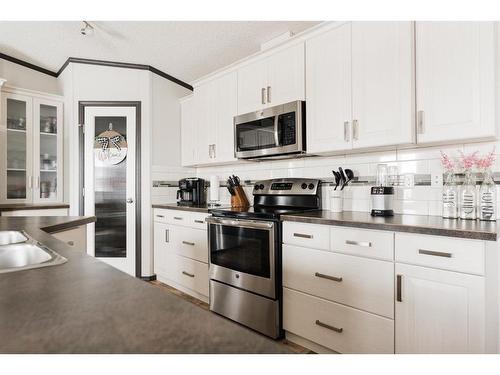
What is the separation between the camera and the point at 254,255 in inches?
85.0

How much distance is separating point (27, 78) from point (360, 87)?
3.83 m

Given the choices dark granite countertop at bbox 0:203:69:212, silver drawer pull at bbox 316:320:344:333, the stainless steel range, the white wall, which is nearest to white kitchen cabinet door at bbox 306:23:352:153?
the stainless steel range

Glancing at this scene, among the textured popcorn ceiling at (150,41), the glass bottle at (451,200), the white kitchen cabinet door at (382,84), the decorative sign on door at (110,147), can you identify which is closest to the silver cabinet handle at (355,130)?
the white kitchen cabinet door at (382,84)

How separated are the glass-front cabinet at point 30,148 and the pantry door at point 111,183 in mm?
494

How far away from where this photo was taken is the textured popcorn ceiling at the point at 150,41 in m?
2.65

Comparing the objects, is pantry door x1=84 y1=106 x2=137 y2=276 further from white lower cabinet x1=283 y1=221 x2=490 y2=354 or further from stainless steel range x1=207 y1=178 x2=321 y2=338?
white lower cabinet x1=283 y1=221 x2=490 y2=354

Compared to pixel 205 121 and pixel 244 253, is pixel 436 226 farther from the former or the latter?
pixel 205 121

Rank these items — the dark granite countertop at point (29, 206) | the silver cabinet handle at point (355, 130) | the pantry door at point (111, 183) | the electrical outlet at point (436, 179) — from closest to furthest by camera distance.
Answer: the electrical outlet at point (436, 179) → the silver cabinet handle at point (355, 130) → the dark granite countertop at point (29, 206) → the pantry door at point (111, 183)

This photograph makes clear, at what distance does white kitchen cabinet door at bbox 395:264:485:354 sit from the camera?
4.27 feet

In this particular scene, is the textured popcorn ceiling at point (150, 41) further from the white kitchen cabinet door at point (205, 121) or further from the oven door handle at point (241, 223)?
the oven door handle at point (241, 223)

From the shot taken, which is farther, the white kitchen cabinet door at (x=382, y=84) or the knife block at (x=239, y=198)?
the knife block at (x=239, y=198)

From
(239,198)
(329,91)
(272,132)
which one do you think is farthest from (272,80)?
(239,198)

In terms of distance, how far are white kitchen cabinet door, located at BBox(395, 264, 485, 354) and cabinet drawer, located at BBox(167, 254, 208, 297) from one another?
5.46 feet
